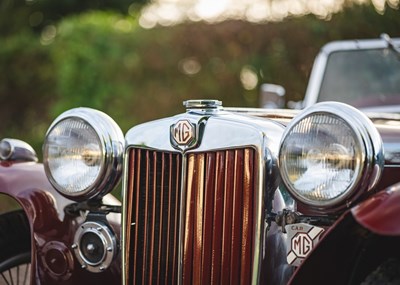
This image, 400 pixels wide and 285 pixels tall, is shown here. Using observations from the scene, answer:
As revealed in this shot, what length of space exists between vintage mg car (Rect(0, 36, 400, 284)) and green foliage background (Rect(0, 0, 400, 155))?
5216 mm

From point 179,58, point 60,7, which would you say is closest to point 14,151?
point 179,58

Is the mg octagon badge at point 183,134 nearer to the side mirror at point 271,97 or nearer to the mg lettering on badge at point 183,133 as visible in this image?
the mg lettering on badge at point 183,133

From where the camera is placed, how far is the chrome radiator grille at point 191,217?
253 centimetres

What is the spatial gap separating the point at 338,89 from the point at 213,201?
2.02 metres

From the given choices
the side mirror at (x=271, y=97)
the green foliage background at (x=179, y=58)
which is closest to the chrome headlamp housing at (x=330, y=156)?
the side mirror at (x=271, y=97)

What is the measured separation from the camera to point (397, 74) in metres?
4.29

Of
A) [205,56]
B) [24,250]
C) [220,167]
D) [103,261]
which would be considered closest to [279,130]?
[220,167]

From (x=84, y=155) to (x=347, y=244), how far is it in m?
1.03

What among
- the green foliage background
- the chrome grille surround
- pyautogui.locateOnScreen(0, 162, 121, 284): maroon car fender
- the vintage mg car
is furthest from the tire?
the green foliage background

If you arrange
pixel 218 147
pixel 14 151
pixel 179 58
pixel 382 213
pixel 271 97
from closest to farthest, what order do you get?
1. pixel 382 213
2. pixel 218 147
3. pixel 14 151
4. pixel 271 97
5. pixel 179 58

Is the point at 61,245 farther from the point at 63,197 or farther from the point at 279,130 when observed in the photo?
the point at 279,130

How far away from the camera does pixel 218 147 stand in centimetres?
256

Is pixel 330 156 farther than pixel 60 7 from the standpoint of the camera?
No

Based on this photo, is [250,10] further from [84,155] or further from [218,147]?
[218,147]
